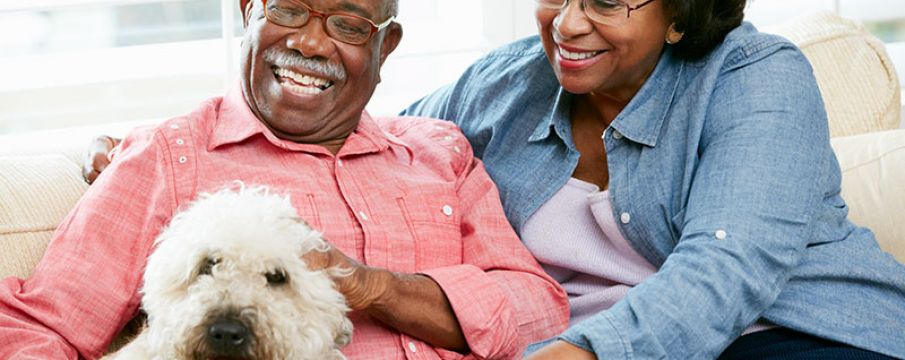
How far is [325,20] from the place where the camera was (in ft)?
6.63

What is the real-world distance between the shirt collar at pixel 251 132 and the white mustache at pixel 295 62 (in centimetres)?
10

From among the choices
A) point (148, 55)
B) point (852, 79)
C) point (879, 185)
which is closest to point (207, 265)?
point (879, 185)

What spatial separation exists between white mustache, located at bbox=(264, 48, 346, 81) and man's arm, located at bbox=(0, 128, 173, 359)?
30 cm

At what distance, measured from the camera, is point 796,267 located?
2051 millimetres

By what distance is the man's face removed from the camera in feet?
6.63

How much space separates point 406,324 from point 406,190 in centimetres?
30

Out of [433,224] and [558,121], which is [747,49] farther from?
[433,224]

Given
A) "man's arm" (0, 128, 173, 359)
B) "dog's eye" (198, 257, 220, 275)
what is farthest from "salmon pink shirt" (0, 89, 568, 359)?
"dog's eye" (198, 257, 220, 275)

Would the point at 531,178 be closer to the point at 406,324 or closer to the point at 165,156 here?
the point at 406,324

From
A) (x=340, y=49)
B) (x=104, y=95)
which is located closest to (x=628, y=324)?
(x=340, y=49)

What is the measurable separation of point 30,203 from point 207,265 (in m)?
0.64

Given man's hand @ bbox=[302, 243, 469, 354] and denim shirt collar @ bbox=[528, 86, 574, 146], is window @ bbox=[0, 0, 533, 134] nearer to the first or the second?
denim shirt collar @ bbox=[528, 86, 574, 146]

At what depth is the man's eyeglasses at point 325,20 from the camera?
2006 millimetres

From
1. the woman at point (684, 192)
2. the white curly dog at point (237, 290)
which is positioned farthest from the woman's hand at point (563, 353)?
the white curly dog at point (237, 290)
